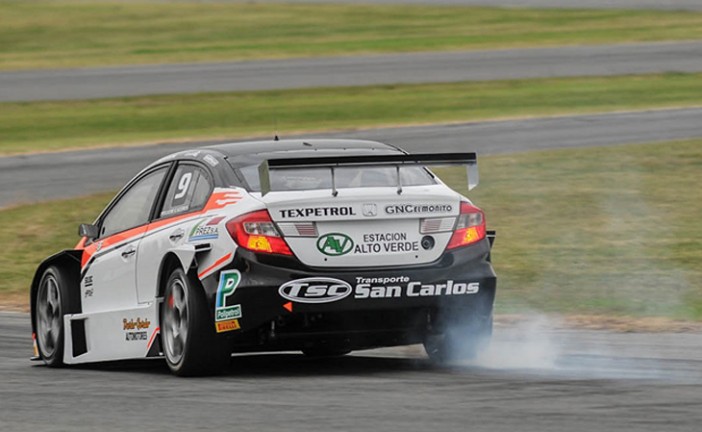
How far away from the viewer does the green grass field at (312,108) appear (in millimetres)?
26953

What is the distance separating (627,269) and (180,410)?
24.9ft

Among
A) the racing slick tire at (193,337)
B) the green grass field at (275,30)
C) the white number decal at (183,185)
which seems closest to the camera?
the racing slick tire at (193,337)

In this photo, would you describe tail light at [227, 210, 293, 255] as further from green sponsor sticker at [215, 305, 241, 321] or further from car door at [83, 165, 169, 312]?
car door at [83, 165, 169, 312]

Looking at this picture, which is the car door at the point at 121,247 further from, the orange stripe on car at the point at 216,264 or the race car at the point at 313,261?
the orange stripe on car at the point at 216,264

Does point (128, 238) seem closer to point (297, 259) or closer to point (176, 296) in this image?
point (176, 296)

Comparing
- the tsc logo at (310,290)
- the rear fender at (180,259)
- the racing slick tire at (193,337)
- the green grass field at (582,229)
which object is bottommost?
the green grass field at (582,229)

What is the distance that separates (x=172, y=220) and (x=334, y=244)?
120 cm

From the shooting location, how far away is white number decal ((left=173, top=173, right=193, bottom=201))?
28.9 ft

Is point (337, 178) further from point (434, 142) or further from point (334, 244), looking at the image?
point (434, 142)

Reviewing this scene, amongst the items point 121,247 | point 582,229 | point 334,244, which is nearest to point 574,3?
point 582,229

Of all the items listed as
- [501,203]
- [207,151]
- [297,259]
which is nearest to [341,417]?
[297,259]

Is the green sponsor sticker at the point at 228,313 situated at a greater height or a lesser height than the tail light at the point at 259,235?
lesser

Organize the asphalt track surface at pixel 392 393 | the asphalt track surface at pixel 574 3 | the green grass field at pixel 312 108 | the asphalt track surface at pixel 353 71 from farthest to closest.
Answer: the asphalt track surface at pixel 574 3
the asphalt track surface at pixel 353 71
the green grass field at pixel 312 108
the asphalt track surface at pixel 392 393

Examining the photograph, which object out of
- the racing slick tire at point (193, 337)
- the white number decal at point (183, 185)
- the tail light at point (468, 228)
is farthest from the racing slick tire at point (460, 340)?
the white number decal at point (183, 185)
